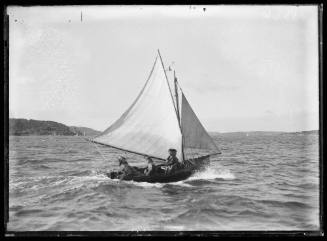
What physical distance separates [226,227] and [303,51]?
8.70 feet

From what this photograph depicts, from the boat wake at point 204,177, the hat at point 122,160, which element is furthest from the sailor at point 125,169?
the boat wake at point 204,177

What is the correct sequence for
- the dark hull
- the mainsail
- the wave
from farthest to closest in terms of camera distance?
the dark hull < the mainsail < the wave

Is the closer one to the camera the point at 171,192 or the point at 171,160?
the point at 171,192

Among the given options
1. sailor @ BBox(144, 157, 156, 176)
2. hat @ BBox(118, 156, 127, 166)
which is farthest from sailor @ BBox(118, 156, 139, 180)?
sailor @ BBox(144, 157, 156, 176)

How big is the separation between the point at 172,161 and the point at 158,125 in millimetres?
659

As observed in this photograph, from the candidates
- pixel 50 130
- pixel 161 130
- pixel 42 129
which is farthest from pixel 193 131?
pixel 42 129

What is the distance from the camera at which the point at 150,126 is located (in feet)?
20.3

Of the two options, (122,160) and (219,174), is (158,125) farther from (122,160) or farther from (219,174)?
(219,174)

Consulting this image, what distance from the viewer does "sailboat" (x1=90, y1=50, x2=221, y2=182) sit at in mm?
5547

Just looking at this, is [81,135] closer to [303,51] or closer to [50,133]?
[50,133]

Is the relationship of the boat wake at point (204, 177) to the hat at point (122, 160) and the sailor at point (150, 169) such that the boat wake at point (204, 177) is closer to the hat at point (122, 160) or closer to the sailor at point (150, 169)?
the sailor at point (150, 169)

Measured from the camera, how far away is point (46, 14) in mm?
5320

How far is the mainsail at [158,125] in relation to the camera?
18.2ft

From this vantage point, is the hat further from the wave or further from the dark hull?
the wave
